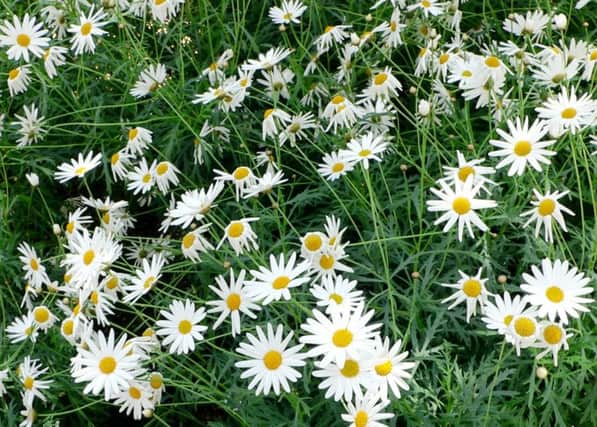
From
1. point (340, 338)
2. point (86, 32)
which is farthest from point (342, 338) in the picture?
point (86, 32)

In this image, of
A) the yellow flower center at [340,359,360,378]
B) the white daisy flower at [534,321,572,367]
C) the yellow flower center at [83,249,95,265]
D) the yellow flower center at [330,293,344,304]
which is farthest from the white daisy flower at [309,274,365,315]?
the yellow flower center at [83,249,95,265]

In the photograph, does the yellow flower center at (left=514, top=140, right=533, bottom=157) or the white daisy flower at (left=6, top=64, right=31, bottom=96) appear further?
the white daisy flower at (left=6, top=64, right=31, bottom=96)

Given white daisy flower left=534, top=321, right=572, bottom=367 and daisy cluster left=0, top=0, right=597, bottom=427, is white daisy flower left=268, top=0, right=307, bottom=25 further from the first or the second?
white daisy flower left=534, top=321, right=572, bottom=367

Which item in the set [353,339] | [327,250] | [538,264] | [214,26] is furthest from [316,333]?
[214,26]

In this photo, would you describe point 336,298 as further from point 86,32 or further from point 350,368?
point 86,32

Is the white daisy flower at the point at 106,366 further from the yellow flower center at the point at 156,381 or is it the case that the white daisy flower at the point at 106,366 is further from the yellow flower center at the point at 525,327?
the yellow flower center at the point at 525,327

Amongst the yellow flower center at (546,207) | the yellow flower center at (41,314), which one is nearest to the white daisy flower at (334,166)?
the yellow flower center at (546,207)

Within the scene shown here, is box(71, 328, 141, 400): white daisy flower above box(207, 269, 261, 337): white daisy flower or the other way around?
the other way around
